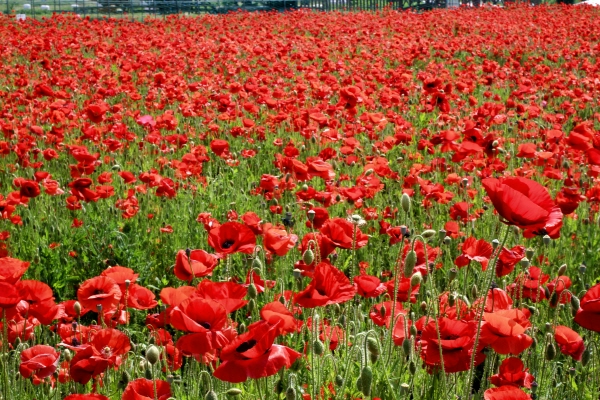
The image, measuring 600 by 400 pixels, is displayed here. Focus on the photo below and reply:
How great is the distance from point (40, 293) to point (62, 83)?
525 cm

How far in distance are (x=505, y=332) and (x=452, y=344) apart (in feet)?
0.45

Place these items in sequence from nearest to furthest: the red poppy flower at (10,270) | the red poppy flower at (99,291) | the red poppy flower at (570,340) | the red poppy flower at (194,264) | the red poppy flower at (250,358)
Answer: the red poppy flower at (250,358)
the red poppy flower at (10,270)
the red poppy flower at (570,340)
the red poppy flower at (99,291)
the red poppy flower at (194,264)

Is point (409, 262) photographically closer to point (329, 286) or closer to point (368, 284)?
point (329, 286)

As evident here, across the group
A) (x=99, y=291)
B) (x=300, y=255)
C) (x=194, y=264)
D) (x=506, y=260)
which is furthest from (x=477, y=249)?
(x=300, y=255)

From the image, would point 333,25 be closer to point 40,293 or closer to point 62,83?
point 62,83

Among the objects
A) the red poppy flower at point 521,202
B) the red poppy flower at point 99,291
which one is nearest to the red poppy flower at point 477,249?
the red poppy flower at point 521,202

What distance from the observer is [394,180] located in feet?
16.6

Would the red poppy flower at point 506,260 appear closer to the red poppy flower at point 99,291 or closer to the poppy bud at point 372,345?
the poppy bud at point 372,345

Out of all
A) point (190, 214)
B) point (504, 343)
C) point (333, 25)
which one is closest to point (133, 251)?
point (190, 214)

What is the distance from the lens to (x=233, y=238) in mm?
2070

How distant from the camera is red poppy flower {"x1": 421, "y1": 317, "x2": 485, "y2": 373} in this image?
170 cm

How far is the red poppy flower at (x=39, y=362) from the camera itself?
1706mm

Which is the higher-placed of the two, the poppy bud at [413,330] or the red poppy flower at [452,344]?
the red poppy flower at [452,344]

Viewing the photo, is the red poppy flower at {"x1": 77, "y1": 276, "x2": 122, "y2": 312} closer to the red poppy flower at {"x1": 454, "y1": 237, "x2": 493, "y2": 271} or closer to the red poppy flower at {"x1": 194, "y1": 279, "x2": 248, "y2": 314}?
the red poppy flower at {"x1": 194, "y1": 279, "x2": 248, "y2": 314}
